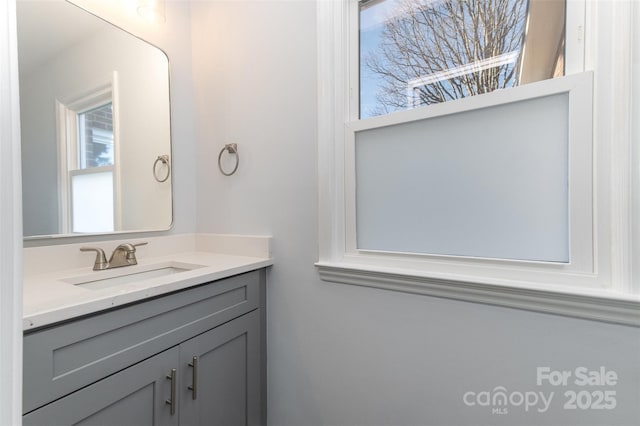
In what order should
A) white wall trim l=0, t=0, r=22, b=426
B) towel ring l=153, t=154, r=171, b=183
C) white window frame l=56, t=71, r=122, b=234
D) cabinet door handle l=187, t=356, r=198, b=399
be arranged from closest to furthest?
white wall trim l=0, t=0, r=22, b=426 → cabinet door handle l=187, t=356, r=198, b=399 → white window frame l=56, t=71, r=122, b=234 → towel ring l=153, t=154, r=171, b=183

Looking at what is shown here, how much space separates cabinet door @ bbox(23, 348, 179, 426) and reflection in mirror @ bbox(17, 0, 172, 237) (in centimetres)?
67

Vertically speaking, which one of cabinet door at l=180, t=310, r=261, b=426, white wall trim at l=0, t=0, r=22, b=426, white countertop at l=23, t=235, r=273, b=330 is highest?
white wall trim at l=0, t=0, r=22, b=426

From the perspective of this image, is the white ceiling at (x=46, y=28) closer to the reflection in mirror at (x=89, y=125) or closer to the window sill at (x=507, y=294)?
the reflection in mirror at (x=89, y=125)

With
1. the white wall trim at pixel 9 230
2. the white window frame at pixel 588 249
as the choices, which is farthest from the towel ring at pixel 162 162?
the white wall trim at pixel 9 230

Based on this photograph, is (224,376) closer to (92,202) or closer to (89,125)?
(92,202)

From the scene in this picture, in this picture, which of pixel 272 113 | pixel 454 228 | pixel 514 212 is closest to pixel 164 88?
pixel 272 113

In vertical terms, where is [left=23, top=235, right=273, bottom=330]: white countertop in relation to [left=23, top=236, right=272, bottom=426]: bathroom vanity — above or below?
above

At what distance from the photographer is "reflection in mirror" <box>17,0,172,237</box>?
40.7 inches

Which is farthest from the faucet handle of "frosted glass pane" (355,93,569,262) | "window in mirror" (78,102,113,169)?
"frosted glass pane" (355,93,569,262)

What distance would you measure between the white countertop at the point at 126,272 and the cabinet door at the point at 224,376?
0.23 meters

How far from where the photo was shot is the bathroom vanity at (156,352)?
0.68 meters

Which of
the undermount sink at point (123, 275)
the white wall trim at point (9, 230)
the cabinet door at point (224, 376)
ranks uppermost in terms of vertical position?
the white wall trim at point (9, 230)

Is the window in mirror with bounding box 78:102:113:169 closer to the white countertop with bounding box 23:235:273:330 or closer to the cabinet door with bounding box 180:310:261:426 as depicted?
the white countertop with bounding box 23:235:273:330

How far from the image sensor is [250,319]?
4.09 feet
